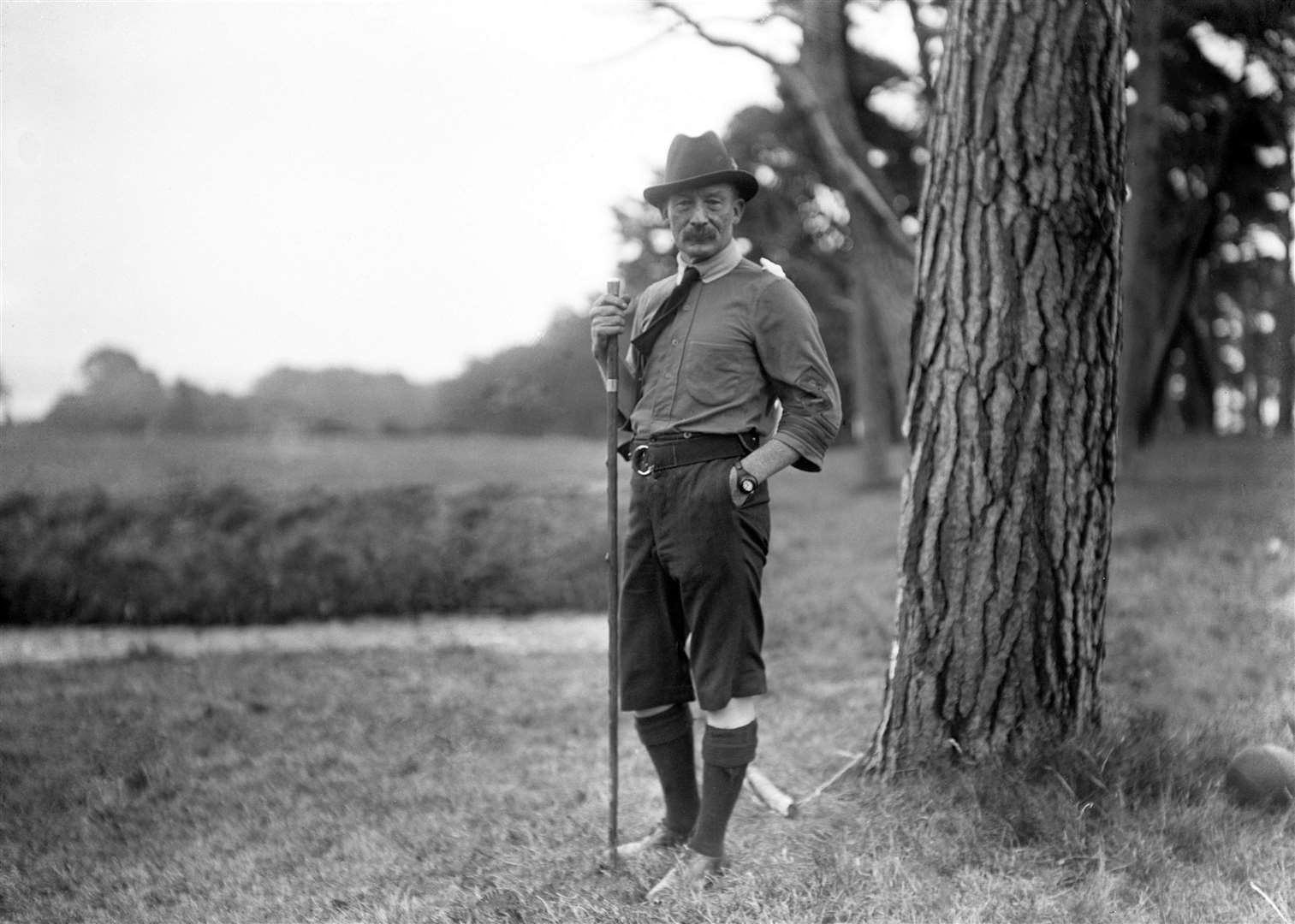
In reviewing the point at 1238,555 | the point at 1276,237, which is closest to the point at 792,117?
the point at 1238,555

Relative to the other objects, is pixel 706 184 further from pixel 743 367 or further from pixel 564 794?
pixel 564 794

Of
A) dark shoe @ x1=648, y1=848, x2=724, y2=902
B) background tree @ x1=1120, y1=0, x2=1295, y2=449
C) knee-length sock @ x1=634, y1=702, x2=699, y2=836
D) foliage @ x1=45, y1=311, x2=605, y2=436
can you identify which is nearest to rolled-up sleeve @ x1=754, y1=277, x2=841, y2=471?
knee-length sock @ x1=634, y1=702, x2=699, y2=836

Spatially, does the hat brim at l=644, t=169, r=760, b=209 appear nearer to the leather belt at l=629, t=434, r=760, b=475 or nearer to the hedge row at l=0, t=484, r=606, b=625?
the leather belt at l=629, t=434, r=760, b=475

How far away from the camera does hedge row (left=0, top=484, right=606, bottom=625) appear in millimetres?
7637

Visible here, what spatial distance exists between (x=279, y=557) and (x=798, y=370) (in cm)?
601

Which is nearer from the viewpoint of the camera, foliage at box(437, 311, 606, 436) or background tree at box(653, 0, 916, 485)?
background tree at box(653, 0, 916, 485)

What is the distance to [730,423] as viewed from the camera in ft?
10.2

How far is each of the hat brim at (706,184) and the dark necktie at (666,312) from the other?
236 millimetres

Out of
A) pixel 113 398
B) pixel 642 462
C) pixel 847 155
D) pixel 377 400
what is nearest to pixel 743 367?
pixel 642 462

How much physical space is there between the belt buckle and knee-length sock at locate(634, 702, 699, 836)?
31.0 inches

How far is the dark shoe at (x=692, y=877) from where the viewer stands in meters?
3.14

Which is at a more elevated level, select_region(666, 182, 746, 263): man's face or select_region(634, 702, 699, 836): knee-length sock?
select_region(666, 182, 746, 263): man's face

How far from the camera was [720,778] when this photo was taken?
3.25 m

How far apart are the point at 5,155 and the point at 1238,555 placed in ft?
Result: 26.7
